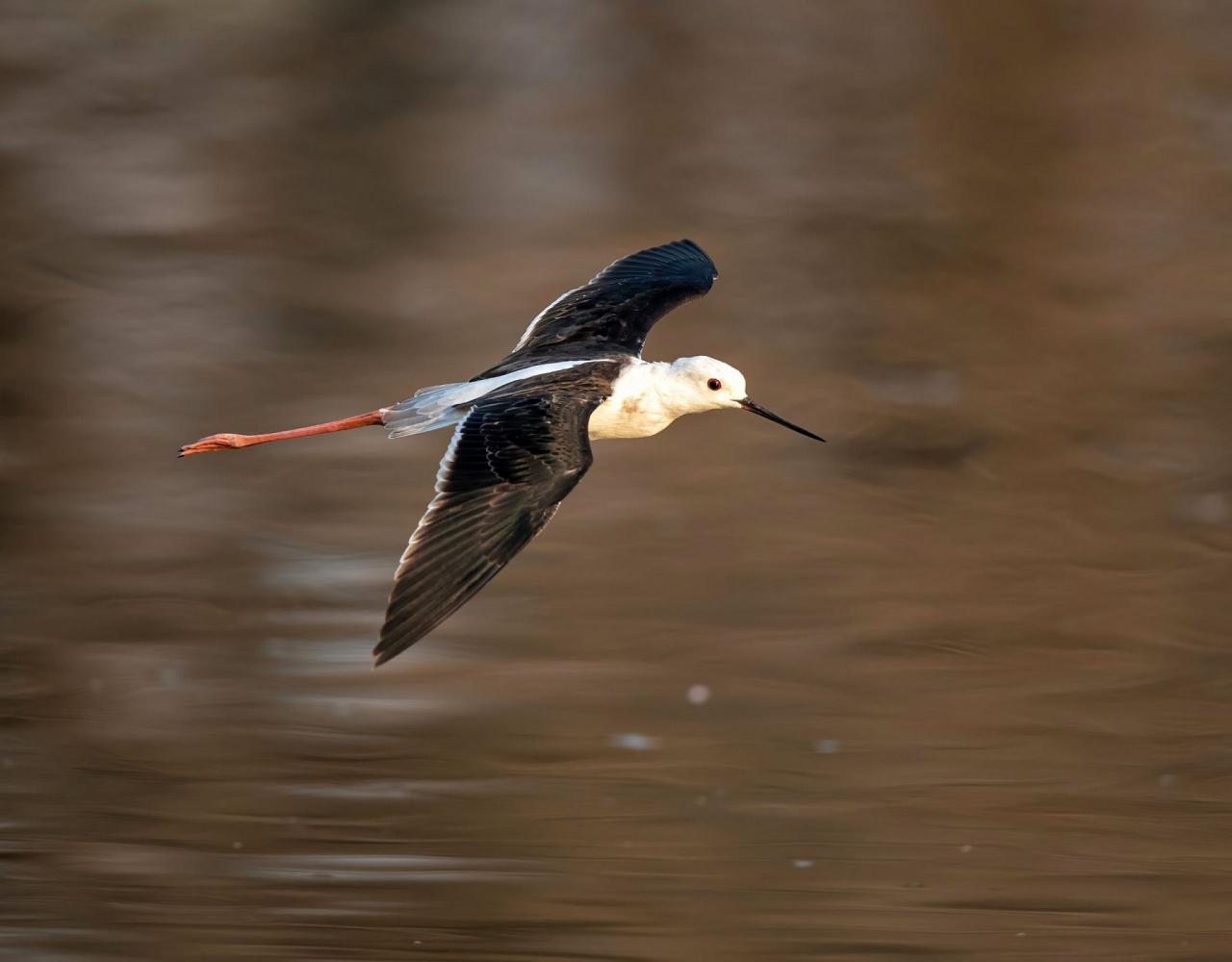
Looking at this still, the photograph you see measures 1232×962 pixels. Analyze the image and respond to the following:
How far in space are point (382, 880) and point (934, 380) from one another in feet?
19.4

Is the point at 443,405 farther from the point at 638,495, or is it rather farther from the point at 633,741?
the point at 638,495

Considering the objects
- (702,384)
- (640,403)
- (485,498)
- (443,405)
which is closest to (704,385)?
(702,384)

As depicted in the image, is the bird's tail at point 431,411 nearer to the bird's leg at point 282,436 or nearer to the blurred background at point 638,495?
the bird's leg at point 282,436

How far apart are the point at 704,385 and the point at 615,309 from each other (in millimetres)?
653

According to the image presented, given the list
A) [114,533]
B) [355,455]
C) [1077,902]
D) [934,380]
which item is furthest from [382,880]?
[934,380]

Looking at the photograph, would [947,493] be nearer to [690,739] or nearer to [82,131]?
[690,739]

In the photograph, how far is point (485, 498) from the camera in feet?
19.6

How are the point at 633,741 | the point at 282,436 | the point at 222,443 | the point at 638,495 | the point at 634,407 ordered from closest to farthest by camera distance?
1. the point at 634,407
2. the point at 282,436
3. the point at 222,443
4. the point at 633,741
5. the point at 638,495

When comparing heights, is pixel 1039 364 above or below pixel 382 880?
below

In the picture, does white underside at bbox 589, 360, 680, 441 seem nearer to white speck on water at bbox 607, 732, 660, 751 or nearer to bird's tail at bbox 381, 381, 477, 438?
bird's tail at bbox 381, 381, 477, 438

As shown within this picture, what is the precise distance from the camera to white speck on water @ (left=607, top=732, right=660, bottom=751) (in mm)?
7715

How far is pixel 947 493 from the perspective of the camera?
10414 millimetres

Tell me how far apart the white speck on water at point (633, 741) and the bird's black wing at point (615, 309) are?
1.47m

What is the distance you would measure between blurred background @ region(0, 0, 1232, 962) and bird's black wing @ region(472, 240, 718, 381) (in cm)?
149
